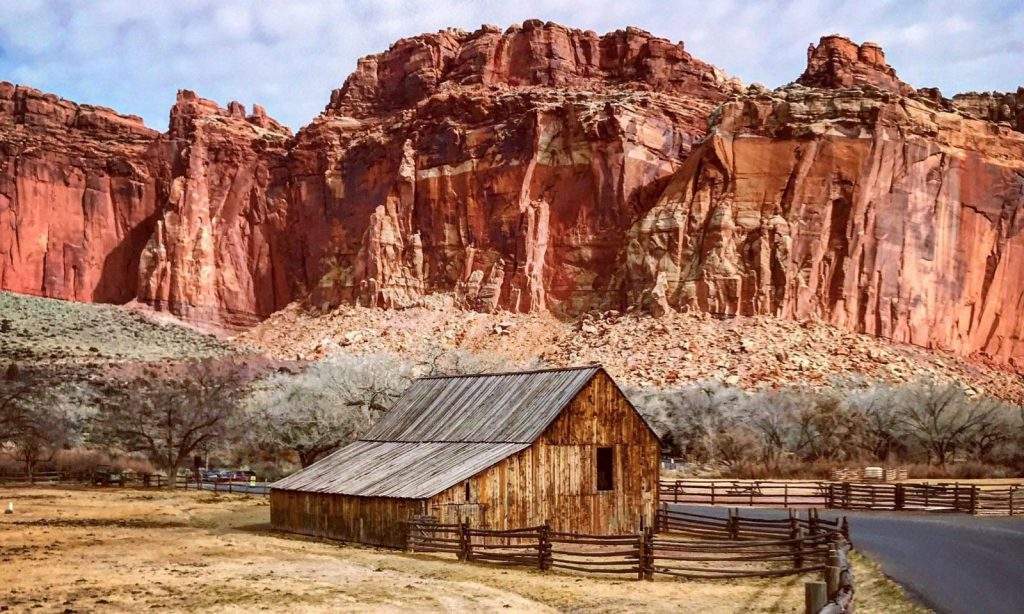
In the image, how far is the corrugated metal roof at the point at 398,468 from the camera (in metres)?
26.1

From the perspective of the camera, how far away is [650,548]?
2214 centimetres

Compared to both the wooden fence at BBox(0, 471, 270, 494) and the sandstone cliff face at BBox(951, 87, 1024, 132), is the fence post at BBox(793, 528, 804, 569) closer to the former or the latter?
the wooden fence at BBox(0, 471, 270, 494)

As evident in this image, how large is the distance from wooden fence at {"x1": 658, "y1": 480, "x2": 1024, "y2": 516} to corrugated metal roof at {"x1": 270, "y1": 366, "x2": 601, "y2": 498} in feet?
21.3

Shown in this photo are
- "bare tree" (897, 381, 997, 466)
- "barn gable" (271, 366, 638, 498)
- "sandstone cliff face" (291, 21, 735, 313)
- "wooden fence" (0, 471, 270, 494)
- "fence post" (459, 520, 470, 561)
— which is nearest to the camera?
"fence post" (459, 520, 470, 561)

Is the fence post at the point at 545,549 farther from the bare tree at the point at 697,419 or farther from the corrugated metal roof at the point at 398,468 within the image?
the bare tree at the point at 697,419

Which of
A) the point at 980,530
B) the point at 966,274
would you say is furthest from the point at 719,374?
the point at 980,530

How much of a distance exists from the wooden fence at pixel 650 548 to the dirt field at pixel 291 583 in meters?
0.53

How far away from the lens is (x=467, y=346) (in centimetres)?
7988

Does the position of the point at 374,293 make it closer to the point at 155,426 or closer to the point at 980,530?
the point at 155,426

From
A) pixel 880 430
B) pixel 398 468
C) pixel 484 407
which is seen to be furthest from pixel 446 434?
pixel 880 430

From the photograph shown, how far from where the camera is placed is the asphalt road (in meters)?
16.6

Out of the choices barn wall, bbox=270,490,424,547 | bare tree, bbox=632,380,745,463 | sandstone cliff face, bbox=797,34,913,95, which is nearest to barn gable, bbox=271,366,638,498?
barn wall, bbox=270,490,424,547

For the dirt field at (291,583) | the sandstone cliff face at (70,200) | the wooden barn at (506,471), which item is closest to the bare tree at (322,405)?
the wooden barn at (506,471)

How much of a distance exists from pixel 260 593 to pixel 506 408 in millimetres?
11426
